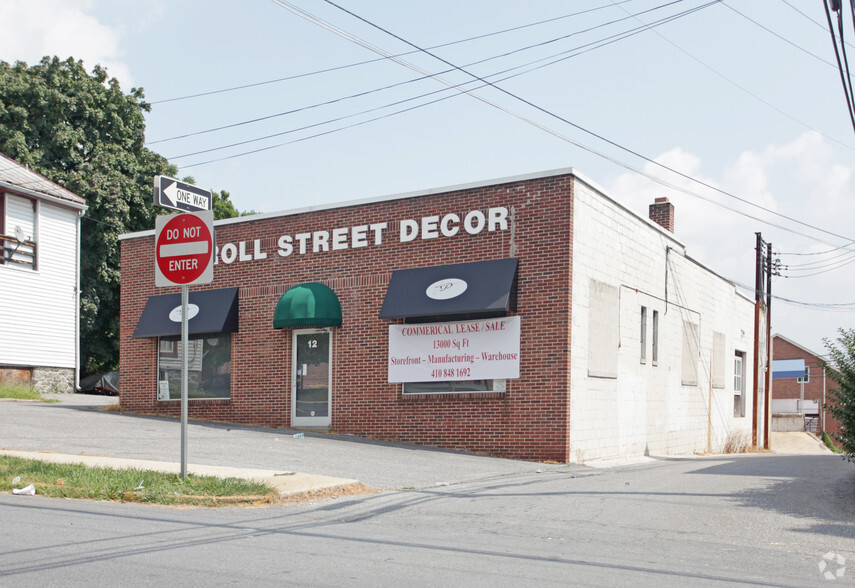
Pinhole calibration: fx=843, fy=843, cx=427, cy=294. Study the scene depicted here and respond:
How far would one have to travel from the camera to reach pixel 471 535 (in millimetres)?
8477

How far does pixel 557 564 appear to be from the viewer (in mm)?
7051

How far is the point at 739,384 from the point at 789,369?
4683 cm

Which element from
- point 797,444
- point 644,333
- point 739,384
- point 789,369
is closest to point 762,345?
point 739,384

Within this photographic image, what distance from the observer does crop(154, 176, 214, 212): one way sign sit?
993 centimetres

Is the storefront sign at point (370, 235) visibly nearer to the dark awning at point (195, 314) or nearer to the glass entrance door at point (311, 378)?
the dark awning at point (195, 314)

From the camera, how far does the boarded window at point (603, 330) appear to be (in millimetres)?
17984

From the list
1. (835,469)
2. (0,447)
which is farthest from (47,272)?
(835,469)

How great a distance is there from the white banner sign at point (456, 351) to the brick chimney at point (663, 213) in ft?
34.7

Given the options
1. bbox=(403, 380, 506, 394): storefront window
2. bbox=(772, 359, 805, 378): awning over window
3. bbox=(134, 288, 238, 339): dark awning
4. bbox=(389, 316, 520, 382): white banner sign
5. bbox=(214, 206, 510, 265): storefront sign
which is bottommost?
bbox=(772, 359, 805, 378): awning over window

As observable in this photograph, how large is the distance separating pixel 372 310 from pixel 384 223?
1982mm

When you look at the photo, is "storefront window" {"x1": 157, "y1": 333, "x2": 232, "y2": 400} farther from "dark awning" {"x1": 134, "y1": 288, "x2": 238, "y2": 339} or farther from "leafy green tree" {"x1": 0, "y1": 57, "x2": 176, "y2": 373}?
"leafy green tree" {"x1": 0, "y1": 57, "x2": 176, "y2": 373}

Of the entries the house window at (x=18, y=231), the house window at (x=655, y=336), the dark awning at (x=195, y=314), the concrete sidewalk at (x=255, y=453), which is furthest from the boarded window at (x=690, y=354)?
the house window at (x=18, y=231)

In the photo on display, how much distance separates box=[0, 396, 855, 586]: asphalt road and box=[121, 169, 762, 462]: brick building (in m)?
3.70

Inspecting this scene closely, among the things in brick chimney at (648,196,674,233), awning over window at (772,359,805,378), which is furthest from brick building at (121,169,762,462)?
awning over window at (772,359,805,378)
